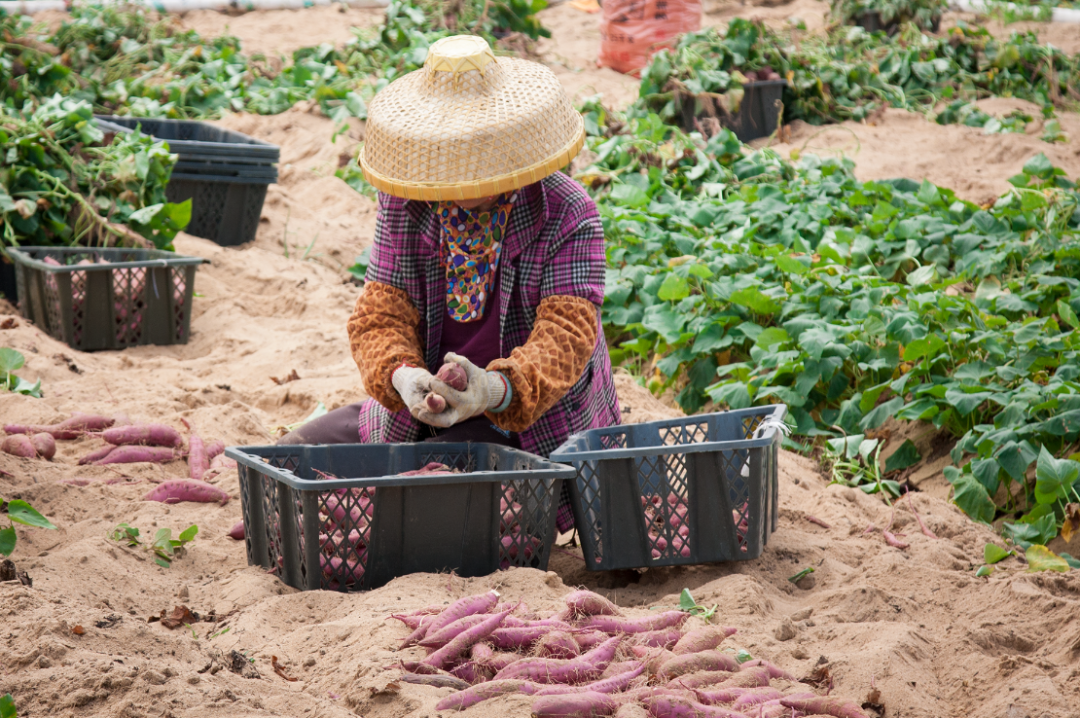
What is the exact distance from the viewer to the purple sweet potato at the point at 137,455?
10.7ft

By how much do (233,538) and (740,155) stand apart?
4.60 meters

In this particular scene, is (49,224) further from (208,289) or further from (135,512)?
(135,512)

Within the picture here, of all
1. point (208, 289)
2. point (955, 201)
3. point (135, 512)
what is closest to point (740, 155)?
point (955, 201)

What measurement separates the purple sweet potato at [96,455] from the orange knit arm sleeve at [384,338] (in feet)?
3.42

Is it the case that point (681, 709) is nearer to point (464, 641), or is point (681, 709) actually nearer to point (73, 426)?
point (464, 641)

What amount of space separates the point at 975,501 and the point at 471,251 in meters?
1.71

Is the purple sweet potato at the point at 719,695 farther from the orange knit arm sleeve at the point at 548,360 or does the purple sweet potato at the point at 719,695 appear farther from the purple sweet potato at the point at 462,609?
the orange knit arm sleeve at the point at 548,360

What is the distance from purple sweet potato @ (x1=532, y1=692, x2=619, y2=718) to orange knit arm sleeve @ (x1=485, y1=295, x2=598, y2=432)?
36.3 inches

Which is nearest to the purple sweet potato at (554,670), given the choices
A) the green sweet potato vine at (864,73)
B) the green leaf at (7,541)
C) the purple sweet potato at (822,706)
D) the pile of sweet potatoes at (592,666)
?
the pile of sweet potatoes at (592,666)

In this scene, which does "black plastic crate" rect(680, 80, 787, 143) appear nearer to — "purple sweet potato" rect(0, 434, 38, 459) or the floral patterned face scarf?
the floral patterned face scarf

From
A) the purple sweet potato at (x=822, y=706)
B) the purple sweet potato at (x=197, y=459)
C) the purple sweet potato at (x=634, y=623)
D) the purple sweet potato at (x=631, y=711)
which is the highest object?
the purple sweet potato at (x=631, y=711)

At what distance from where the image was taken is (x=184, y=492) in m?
3.08

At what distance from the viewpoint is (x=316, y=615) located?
2271mm

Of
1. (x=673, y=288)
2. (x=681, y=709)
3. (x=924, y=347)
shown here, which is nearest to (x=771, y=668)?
(x=681, y=709)
